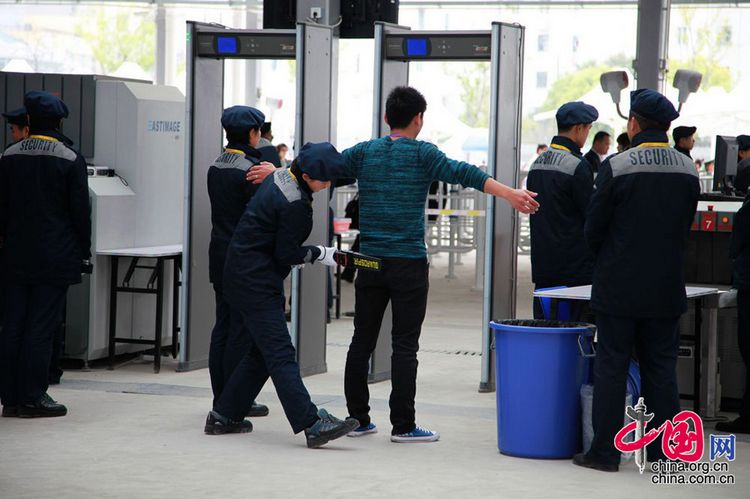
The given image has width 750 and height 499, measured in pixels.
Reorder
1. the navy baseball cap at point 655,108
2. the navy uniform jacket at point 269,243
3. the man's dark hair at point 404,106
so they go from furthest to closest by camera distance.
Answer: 1. the man's dark hair at point 404,106
2. the navy uniform jacket at point 269,243
3. the navy baseball cap at point 655,108

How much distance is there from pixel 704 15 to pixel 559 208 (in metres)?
12.7

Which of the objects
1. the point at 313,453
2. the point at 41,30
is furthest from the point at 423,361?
the point at 41,30

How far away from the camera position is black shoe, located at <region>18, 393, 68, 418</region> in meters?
6.12

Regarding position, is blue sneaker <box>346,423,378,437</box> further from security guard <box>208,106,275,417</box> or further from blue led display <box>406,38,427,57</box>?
blue led display <box>406,38,427,57</box>

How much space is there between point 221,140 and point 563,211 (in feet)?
8.90

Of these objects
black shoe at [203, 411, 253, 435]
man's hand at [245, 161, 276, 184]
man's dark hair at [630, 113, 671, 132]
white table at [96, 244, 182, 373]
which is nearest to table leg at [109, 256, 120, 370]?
white table at [96, 244, 182, 373]

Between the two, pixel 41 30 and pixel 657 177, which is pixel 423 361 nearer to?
pixel 657 177

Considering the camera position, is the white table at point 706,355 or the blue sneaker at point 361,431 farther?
the white table at point 706,355

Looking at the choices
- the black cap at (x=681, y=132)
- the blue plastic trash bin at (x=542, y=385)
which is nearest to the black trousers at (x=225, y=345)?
the blue plastic trash bin at (x=542, y=385)

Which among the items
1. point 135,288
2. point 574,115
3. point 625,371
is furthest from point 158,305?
point 625,371

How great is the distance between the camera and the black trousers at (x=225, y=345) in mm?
5957

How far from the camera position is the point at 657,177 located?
488cm

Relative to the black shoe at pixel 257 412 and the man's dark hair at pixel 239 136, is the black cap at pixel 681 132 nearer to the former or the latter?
the man's dark hair at pixel 239 136

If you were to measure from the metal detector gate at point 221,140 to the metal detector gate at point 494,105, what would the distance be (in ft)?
1.28
